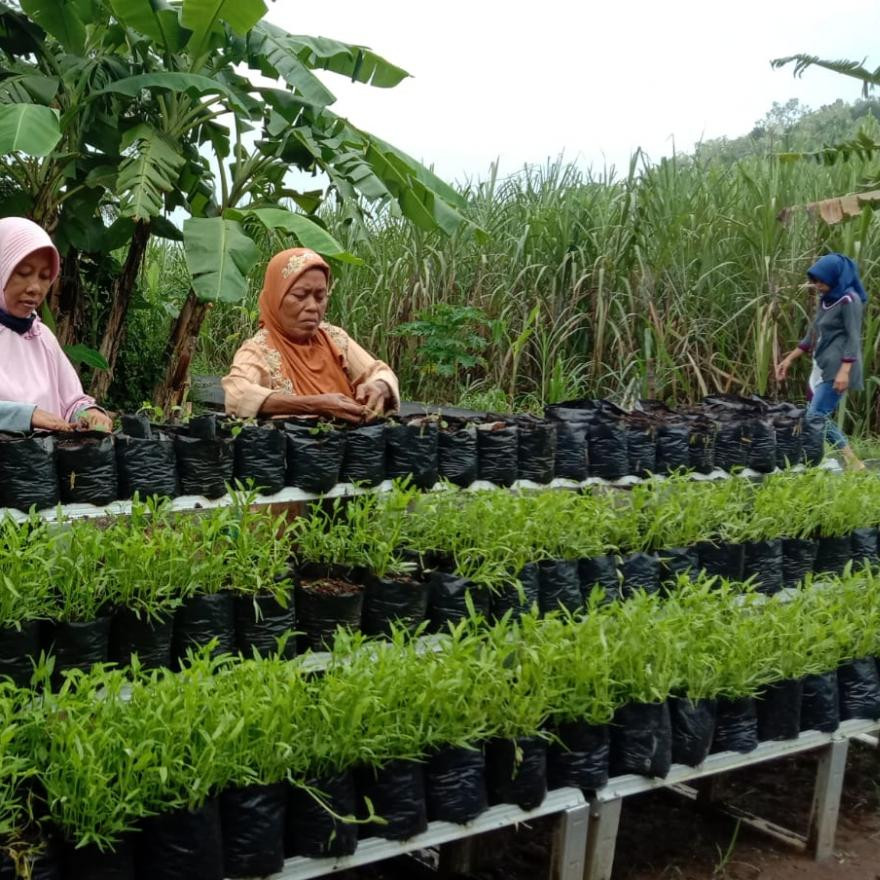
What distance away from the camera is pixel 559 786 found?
8.22 ft

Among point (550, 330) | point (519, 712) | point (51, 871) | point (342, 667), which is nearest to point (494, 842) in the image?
point (519, 712)

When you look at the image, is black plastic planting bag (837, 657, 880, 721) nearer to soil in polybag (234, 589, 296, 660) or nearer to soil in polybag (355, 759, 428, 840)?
soil in polybag (355, 759, 428, 840)

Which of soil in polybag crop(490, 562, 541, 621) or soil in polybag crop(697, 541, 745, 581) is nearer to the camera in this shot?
soil in polybag crop(490, 562, 541, 621)

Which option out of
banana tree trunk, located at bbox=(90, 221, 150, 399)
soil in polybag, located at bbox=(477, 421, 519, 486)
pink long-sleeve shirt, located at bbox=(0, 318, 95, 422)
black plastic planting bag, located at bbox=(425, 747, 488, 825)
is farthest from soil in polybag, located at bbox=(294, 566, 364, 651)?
banana tree trunk, located at bbox=(90, 221, 150, 399)

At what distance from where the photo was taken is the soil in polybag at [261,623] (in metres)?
Answer: 2.51

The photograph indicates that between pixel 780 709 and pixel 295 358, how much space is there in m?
2.20

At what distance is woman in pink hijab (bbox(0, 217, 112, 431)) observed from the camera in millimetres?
3348

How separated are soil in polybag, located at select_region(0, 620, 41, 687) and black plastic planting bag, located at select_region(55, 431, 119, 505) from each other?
56 cm

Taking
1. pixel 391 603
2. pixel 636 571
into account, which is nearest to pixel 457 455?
pixel 636 571

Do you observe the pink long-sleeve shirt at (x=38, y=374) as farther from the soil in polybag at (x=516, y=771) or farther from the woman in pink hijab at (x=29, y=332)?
the soil in polybag at (x=516, y=771)

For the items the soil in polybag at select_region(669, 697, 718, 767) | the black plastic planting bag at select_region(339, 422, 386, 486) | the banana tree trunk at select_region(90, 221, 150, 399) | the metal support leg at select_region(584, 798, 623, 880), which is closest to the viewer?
the metal support leg at select_region(584, 798, 623, 880)

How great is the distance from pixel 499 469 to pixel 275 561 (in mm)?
1071

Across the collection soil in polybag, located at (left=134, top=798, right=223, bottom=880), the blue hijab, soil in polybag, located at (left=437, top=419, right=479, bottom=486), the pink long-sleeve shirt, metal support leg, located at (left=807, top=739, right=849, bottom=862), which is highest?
the blue hijab

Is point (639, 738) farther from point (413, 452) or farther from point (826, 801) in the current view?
point (413, 452)
